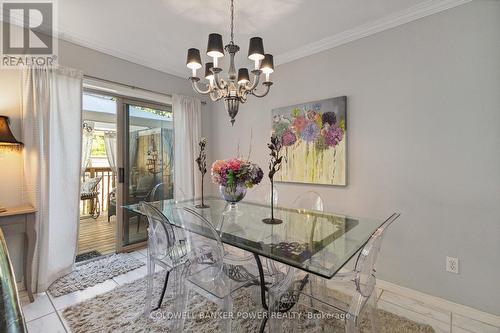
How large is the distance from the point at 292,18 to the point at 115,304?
10.1 ft

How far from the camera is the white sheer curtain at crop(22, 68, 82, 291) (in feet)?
7.47

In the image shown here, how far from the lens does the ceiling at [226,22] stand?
2047mm

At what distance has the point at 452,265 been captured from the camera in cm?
198

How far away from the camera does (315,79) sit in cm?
280

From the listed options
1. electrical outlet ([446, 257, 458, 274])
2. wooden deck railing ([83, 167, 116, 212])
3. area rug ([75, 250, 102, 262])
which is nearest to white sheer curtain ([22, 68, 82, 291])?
area rug ([75, 250, 102, 262])

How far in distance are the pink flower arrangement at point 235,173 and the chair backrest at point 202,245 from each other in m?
0.44

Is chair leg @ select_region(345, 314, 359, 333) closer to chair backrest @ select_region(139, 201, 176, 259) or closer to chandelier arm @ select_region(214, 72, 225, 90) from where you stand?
chair backrest @ select_region(139, 201, 176, 259)

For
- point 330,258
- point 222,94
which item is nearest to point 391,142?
point 330,258

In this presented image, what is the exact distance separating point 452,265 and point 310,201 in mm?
1289

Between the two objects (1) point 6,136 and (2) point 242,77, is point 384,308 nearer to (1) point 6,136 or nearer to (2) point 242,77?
(2) point 242,77

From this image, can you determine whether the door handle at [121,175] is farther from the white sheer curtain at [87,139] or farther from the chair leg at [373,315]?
the chair leg at [373,315]

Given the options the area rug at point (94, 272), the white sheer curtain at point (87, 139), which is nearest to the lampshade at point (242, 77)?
the area rug at point (94, 272)

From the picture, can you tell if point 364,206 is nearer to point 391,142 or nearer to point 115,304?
point 391,142

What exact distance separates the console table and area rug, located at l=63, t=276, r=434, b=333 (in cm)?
53
